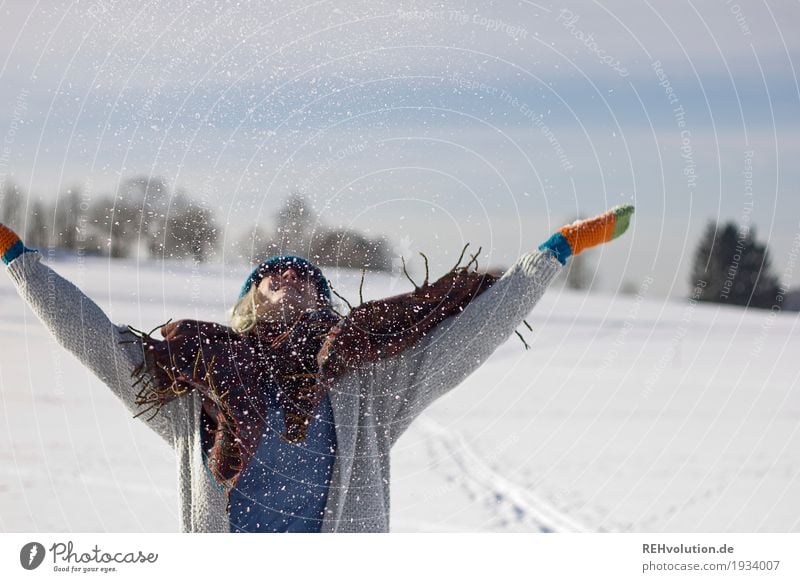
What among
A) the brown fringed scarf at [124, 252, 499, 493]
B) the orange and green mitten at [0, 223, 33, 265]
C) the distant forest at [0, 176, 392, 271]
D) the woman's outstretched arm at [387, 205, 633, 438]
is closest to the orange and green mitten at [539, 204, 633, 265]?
the woman's outstretched arm at [387, 205, 633, 438]

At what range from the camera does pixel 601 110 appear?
258cm

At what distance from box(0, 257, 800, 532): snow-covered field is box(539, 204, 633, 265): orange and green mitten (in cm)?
53

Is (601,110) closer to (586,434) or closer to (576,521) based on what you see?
(576,521)

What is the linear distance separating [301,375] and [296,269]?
0.20 meters

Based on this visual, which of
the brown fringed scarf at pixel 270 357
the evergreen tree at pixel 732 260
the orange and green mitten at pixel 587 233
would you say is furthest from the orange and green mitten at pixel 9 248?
the evergreen tree at pixel 732 260

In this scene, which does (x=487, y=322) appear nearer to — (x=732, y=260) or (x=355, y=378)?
(x=355, y=378)

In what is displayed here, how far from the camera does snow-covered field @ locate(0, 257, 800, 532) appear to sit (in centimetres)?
302

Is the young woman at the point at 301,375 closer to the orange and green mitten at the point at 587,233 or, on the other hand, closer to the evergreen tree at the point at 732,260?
the orange and green mitten at the point at 587,233

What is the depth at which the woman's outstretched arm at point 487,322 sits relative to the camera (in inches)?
62.2

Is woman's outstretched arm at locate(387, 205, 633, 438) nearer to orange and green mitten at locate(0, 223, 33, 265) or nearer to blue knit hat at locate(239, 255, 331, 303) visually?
blue knit hat at locate(239, 255, 331, 303)
